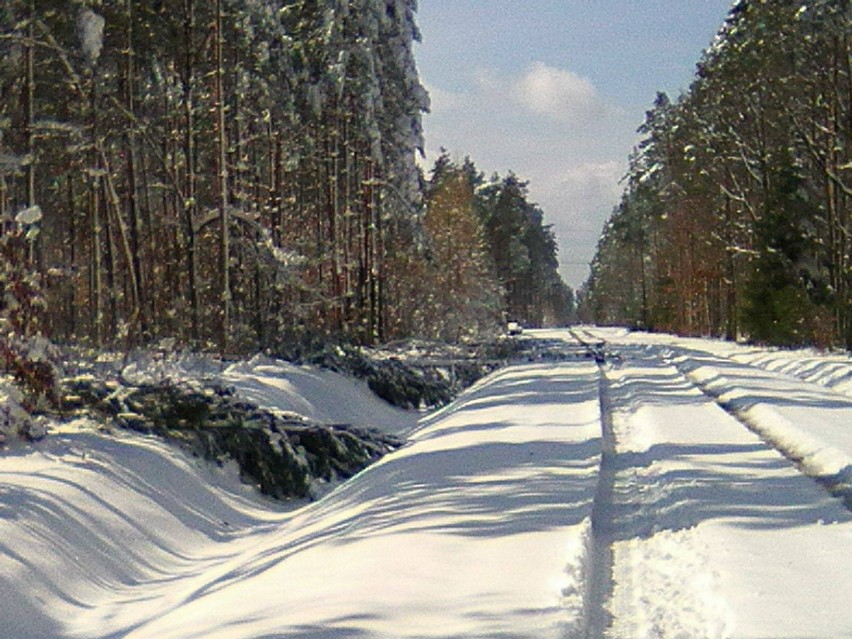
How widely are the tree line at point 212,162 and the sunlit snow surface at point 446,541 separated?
112 inches

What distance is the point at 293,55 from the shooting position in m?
33.3

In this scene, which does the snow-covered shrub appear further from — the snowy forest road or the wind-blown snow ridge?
the snowy forest road

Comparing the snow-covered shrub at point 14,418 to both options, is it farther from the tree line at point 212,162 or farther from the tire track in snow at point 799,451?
the tire track in snow at point 799,451

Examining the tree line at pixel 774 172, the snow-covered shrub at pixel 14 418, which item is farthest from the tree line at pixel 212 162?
the tree line at pixel 774 172

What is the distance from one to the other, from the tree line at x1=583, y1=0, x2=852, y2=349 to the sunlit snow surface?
22.0 m

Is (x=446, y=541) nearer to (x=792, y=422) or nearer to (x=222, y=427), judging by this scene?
(x=222, y=427)

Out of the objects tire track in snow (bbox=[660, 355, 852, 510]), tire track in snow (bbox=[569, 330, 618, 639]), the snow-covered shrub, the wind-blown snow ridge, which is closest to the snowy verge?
tire track in snow (bbox=[660, 355, 852, 510])

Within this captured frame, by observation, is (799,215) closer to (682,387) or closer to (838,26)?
(838,26)

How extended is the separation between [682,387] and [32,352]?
17310mm

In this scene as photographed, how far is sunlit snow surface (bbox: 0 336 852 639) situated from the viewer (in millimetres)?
6691

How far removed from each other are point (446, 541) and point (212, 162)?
31163 mm

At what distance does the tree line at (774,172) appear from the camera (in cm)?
3578

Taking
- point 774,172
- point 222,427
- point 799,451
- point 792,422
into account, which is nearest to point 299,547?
point 222,427

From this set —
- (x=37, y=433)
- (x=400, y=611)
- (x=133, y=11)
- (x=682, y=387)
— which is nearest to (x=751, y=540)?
(x=400, y=611)
